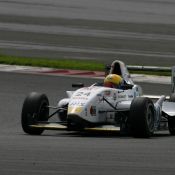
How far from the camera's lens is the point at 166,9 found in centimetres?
3984

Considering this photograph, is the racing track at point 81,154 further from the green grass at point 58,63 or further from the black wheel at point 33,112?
the green grass at point 58,63

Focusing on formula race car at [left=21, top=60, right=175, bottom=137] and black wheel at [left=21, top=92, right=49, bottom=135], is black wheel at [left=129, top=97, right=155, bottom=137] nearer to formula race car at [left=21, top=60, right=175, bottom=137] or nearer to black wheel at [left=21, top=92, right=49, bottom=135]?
formula race car at [left=21, top=60, right=175, bottom=137]

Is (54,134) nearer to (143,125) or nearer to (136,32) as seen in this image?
(143,125)

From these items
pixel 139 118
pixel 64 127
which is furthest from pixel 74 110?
pixel 139 118

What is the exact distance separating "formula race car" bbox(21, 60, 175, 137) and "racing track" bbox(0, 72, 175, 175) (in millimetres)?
Answer: 190

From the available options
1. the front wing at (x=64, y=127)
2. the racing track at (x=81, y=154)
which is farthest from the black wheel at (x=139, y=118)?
the front wing at (x=64, y=127)

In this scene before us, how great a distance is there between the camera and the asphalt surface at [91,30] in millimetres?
28406

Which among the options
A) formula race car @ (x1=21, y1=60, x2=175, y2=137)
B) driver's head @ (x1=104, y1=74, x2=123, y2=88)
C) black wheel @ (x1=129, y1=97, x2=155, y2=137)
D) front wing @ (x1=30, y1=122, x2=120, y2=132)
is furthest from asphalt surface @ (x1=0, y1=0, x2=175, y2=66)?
black wheel @ (x1=129, y1=97, x2=155, y2=137)

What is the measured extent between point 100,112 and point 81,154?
406cm

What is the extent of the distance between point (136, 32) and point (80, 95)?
18.1 m

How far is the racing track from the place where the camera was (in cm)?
1017

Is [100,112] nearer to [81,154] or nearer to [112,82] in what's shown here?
[112,82]

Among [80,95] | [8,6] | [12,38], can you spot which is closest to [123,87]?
[80,95]

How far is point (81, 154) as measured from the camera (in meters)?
11.5
